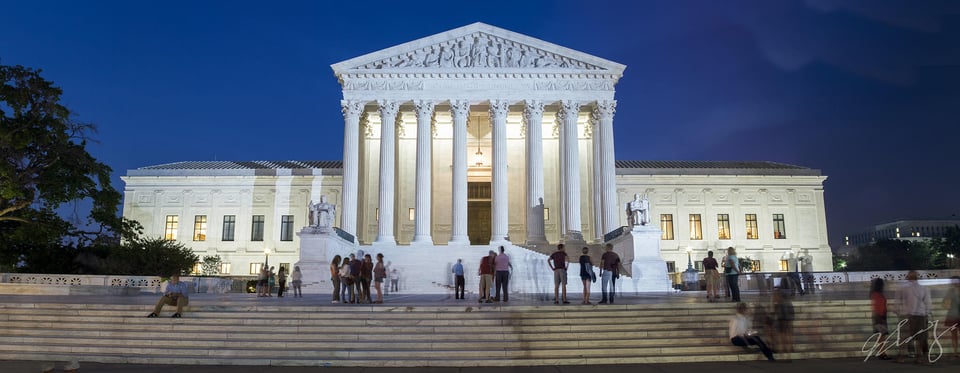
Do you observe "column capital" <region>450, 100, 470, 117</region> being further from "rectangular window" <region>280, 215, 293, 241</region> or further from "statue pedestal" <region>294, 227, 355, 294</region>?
"rectangular window" <region>280, 215, 293, 241</region>

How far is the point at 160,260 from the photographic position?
123ft

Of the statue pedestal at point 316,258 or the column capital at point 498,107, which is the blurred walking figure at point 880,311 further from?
the column capital at point 498,107

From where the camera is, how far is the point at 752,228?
2060 inches

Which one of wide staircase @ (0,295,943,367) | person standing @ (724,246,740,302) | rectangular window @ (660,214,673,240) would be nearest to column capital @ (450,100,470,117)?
rectangular window @ (660,214,673,240)

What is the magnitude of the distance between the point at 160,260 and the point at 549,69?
25.4 metres

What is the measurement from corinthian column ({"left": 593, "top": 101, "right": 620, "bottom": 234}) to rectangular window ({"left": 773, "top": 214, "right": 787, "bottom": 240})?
66.6ft

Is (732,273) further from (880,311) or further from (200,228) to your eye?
(200,228)

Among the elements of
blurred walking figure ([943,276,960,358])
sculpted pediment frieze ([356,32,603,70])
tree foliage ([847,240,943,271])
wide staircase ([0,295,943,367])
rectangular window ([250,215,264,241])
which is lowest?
wide staircase ([0,295,943,367])

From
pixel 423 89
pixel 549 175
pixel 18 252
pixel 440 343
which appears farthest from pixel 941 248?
pixel 18 252

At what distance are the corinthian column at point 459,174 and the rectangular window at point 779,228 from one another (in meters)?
28.1

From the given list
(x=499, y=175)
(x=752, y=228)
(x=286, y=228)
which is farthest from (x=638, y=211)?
(x=286, y=228)

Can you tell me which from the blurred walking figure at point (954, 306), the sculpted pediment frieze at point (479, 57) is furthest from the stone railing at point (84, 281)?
the blurred walking figure at point (954, 306)

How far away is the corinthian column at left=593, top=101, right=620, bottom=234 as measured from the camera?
3850cm

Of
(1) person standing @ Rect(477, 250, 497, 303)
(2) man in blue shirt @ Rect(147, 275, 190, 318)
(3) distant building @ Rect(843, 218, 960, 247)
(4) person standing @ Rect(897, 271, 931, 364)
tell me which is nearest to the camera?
(4) person standing @ Rect(897, 271, 931, 364)
